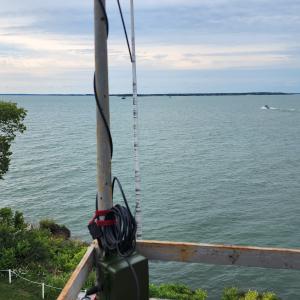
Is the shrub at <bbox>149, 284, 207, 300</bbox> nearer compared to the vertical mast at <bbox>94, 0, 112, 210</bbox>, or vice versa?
the vertical mast at <bbox>94, 0, 112, 210</bbox>

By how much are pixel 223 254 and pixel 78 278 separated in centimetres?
136

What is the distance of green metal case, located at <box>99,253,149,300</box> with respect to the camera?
3719 millimetres

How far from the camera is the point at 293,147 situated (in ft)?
207

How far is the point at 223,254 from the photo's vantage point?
4.16 metres

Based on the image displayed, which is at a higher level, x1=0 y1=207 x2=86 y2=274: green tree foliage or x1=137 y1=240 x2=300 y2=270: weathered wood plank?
x1=137 y1=240 x2=300 y2=270: weathered wood plank

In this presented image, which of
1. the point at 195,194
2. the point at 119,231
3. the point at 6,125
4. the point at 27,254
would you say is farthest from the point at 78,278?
the point at 195,194

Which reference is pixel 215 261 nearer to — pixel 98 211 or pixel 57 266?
pixel 98 211

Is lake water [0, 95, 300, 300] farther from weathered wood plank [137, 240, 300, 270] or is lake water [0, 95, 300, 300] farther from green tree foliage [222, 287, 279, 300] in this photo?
weathered wood plank [137, 240, 300, 270]

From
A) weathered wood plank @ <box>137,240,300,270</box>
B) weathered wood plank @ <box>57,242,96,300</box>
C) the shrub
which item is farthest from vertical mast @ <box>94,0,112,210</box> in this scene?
the shrub

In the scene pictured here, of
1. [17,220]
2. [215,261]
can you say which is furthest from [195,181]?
[215,261]

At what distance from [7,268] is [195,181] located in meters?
28.1

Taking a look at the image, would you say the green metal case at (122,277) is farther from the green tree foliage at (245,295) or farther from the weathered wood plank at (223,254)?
the green tree foliage at (245,295)

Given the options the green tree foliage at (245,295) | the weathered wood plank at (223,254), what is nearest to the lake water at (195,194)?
the green tree foliage at (245,295)

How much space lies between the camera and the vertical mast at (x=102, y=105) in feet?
12.8
